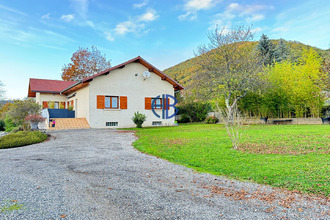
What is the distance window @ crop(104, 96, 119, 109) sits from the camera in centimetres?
1639

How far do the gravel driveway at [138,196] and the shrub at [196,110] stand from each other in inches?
673

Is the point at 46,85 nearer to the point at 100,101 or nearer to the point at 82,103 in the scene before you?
the point at 82,103

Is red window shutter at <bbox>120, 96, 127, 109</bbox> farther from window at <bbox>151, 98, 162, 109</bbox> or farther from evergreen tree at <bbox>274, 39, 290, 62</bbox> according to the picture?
evergreen tree at <bbox>274, 39, 290, 62</bbox>

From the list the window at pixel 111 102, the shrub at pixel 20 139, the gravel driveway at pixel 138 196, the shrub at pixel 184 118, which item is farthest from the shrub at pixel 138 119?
the gravel driveway at pixel 138 196

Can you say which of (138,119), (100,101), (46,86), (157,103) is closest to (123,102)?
(100,101)

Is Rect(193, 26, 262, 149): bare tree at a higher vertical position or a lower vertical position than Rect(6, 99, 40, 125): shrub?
higher

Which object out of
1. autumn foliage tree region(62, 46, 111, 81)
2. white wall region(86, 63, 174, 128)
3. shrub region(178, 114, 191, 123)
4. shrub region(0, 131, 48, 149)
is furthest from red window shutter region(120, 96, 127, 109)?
autumn foliage tree region(62, 46, 111, 81)

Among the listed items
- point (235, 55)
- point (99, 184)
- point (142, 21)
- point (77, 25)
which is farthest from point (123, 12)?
point (99, 184)

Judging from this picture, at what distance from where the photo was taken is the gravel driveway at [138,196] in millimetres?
2512

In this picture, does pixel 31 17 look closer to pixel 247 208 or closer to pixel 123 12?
pixel 123 12

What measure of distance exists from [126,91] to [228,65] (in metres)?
7.98

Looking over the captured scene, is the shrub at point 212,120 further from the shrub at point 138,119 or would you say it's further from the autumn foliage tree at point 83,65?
the autumn foliage tree at point 83,65

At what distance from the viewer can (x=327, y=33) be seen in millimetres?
17469

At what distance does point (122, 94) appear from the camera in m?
16.7
